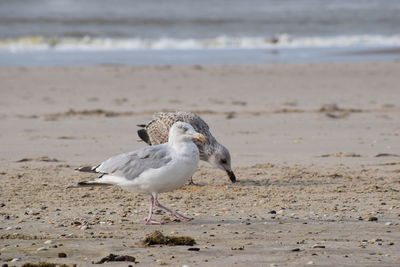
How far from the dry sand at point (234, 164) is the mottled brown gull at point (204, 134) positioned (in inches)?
10.4

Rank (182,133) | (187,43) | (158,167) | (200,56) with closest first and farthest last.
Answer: (158,167), (182,133), (200,56), (187,43)

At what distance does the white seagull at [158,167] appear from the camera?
685 centimetres

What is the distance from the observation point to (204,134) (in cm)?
872

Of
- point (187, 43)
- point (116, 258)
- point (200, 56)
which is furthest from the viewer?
point (187, 43)

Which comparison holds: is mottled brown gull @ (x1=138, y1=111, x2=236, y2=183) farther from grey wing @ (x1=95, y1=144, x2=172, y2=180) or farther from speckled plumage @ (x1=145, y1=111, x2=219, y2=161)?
grey wing @ (x1=95, y1=144, x2=172, y2=180)

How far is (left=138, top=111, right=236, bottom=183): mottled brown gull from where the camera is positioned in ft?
28.5

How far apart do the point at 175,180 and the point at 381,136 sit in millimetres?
5397

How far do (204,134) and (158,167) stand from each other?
1.85 metres

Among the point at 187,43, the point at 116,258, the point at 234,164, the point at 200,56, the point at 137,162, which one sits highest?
the point at 187,43

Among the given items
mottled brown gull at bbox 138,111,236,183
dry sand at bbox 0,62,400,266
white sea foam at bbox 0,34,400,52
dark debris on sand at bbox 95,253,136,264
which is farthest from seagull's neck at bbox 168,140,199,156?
white sea foam at bbox 0,34,400,52

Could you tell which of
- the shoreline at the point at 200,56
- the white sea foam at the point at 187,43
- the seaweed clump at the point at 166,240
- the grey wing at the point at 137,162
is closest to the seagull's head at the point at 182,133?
the grey wing at the point at 137,162

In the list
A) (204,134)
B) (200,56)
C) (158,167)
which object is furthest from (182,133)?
(200,56)

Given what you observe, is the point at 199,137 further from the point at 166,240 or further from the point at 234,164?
the point at 234,164

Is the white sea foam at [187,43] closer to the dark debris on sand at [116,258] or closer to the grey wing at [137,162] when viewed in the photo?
the grey wing at [137,162]
